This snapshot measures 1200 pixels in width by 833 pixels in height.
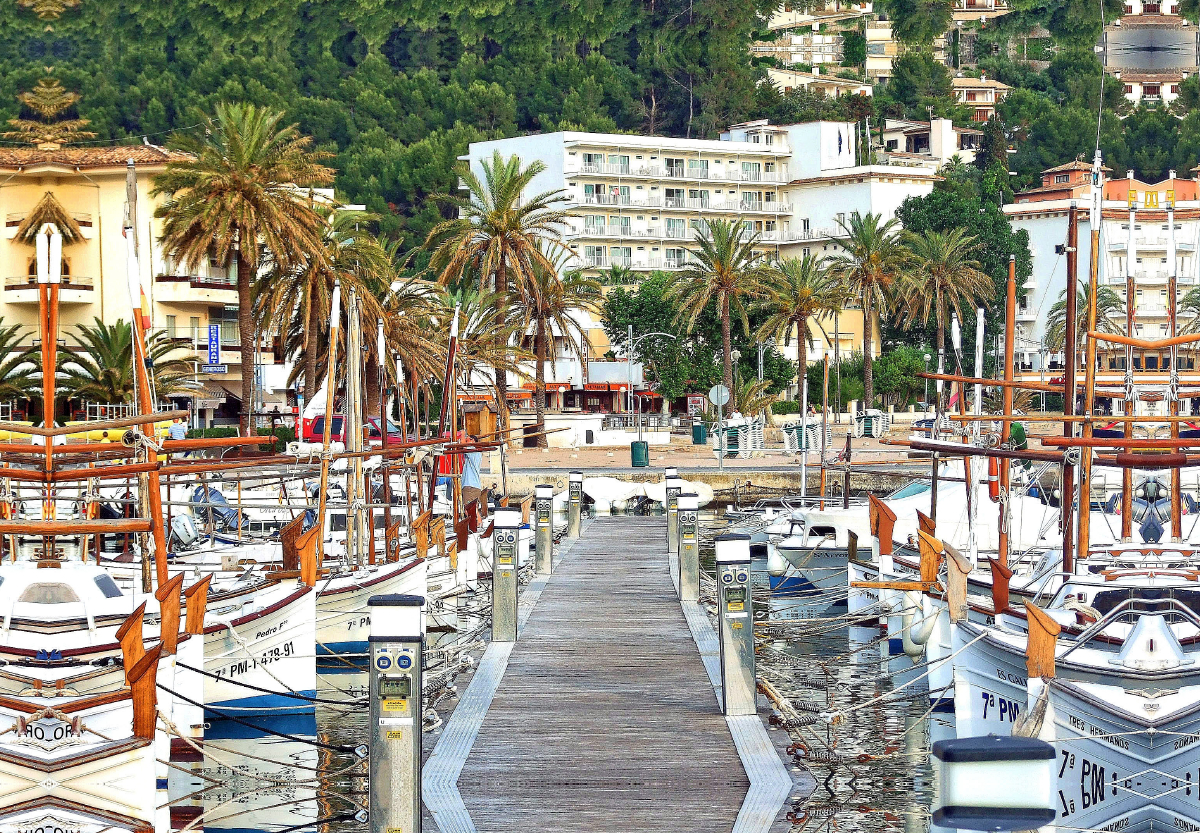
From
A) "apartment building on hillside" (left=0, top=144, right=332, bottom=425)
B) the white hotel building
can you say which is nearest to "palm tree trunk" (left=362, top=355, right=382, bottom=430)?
"apartment building on hillside" (left=0, top=144, right=332, bottom=425)

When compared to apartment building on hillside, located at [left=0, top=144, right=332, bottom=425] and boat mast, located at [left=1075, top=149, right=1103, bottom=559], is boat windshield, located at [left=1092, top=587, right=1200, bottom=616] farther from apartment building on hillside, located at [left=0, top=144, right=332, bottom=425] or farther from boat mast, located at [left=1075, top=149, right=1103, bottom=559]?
apartment building on hillside, located at [left=0, top=144, right=332, bottom=425]

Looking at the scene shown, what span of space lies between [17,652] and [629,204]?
10424 centimetres

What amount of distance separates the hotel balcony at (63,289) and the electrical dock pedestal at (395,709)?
61.8 meters

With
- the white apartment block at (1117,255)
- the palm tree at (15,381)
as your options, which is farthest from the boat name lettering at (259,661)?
the white apartment block at (1117,255)

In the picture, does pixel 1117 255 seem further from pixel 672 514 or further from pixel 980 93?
pixel 672 514

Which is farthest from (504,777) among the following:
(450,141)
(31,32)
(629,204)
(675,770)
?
(31,32)

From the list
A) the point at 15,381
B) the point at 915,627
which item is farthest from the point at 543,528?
the point at 15,381

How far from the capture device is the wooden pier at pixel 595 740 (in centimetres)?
1523

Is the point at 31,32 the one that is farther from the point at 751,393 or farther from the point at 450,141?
the point at 751,393

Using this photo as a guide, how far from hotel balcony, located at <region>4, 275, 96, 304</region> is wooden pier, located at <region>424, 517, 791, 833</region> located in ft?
164

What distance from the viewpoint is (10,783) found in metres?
14.1

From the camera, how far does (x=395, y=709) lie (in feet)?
43.8

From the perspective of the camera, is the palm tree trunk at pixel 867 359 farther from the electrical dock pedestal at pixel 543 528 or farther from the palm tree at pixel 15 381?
the electrical dock pedestal at pixel 543 528

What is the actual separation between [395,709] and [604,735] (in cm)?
520
